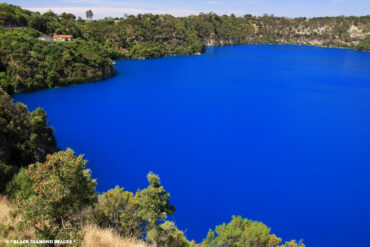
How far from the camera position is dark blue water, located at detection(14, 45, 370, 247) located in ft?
63.3

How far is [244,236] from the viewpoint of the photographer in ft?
36.1

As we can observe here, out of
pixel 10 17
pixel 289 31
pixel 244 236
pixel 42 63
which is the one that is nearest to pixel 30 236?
pixel 244 236

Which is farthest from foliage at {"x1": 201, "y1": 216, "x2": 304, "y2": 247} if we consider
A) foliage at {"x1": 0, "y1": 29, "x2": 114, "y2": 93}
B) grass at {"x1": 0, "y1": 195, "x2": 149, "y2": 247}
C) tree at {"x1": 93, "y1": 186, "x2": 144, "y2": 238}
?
foliage at {"x1": 0, "y1": 29, "x2": 114, "y2": 93}

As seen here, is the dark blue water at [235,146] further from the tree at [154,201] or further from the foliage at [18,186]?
the foliage at [18,186]

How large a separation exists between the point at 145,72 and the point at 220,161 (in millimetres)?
46733

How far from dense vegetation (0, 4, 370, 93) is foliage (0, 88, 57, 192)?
970 inches

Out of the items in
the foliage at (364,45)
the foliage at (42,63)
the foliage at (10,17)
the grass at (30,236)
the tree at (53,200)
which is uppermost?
the foliage at (364,45)

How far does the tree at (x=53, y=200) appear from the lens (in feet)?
16.8

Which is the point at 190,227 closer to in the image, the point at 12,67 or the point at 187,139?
the point at 187,139

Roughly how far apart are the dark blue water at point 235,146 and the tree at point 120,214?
725cm

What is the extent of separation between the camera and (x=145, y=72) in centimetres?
6719

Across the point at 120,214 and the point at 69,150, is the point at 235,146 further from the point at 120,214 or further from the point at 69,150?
the point at 69,150

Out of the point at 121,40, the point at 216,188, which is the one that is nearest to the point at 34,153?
the point at 216,188

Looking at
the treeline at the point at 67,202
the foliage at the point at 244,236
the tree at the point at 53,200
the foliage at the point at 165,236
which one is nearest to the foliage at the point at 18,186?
the treeline at the point at 67,202
